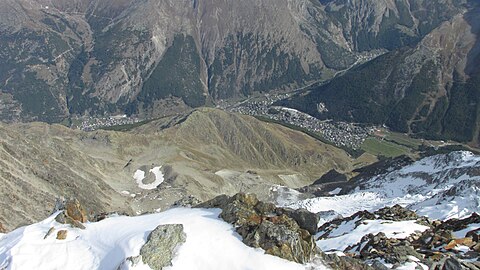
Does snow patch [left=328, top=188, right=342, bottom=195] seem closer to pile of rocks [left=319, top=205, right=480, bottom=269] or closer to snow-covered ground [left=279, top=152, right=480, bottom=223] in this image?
snow-covered ground [left=279, top=152, right=480, bottom=223]

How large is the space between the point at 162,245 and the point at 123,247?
2862 millimetres

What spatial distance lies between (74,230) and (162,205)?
8754 centimetres

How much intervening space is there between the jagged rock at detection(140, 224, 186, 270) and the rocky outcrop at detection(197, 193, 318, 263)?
427 cm

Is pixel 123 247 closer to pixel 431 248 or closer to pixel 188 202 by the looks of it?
pixel 431 248

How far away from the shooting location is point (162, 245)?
104 ft

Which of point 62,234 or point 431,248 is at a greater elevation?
point 62,234

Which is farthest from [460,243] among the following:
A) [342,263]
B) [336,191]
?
[336,191]

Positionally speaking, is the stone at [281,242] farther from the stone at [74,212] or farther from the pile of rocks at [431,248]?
the stone at [74,212]

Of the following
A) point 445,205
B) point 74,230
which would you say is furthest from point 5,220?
point 445,205

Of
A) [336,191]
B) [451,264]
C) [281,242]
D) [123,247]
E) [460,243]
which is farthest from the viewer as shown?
[336,191]

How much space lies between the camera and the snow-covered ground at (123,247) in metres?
30.9

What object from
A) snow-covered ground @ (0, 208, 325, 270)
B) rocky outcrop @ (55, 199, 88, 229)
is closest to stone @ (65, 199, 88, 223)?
rocky outcrop @ (55, 199, 88, 229)

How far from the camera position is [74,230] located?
121ft

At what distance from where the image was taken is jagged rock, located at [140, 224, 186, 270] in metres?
30.7
